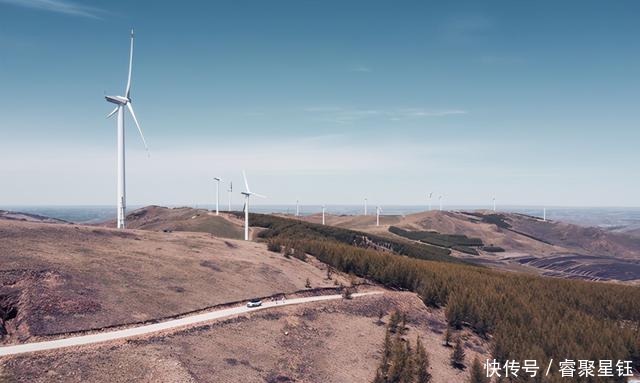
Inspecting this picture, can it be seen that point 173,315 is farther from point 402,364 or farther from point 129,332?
point 402,364

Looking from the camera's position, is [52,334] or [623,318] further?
[623,318]

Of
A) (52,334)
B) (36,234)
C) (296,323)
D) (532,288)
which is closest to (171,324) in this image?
(52,334)

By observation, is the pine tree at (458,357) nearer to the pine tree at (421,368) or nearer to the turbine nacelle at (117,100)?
the pine tree at (421,368)

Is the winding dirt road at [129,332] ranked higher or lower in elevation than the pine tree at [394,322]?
higher

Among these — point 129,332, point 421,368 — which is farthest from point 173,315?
point 421,368

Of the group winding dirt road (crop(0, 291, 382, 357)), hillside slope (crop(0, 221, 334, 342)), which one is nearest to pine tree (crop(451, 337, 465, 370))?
winding dirt road (crop(0, 291, 382, 357))

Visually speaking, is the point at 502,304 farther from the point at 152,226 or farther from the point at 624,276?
the point at 152,226

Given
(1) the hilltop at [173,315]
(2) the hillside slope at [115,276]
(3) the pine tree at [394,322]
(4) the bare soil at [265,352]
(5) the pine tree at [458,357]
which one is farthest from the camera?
(3) the pine tree at [394,322]

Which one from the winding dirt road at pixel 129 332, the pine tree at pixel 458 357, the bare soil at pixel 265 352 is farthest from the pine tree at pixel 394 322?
the winding dirt road at pixel 129 332

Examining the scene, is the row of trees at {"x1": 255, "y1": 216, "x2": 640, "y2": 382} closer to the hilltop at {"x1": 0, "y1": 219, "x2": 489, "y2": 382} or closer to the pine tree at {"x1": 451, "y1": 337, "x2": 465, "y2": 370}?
the hilltop at {"x1": 0, "y1": 219, "x2": 489, "y2": 382}
